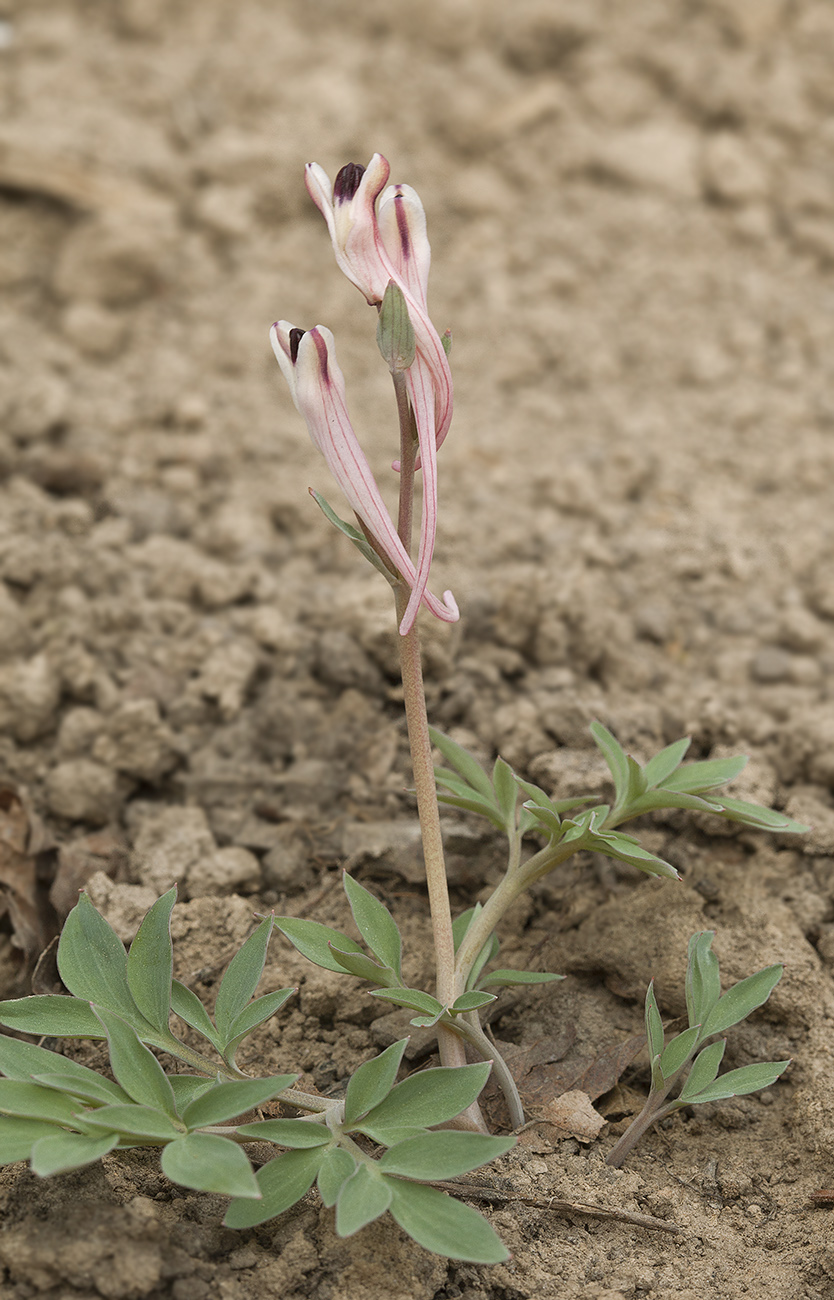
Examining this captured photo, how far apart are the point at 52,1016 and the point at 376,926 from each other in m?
0.52

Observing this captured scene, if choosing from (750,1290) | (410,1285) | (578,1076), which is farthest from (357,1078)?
(750,1290)

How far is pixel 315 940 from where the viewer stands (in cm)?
180

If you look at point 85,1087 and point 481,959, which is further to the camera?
Result: point 481,959

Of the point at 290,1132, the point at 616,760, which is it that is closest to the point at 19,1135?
the point at 290,1132

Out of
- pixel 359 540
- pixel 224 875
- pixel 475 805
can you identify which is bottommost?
pixel 224 875

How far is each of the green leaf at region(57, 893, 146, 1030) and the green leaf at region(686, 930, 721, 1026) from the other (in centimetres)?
90

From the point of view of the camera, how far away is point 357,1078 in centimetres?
159

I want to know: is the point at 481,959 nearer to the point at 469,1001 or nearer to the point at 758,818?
the point at 469,1001

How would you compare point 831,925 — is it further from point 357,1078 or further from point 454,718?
point 357,1078

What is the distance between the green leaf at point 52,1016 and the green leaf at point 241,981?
19 centimetres

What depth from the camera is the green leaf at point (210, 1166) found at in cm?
140

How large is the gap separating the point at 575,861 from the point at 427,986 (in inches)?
17.8

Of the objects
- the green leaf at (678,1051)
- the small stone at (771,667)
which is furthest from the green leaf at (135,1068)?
the small stone at (771,667)

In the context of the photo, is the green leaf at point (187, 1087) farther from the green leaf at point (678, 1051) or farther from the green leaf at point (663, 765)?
the green leaf at point (663, 765)
